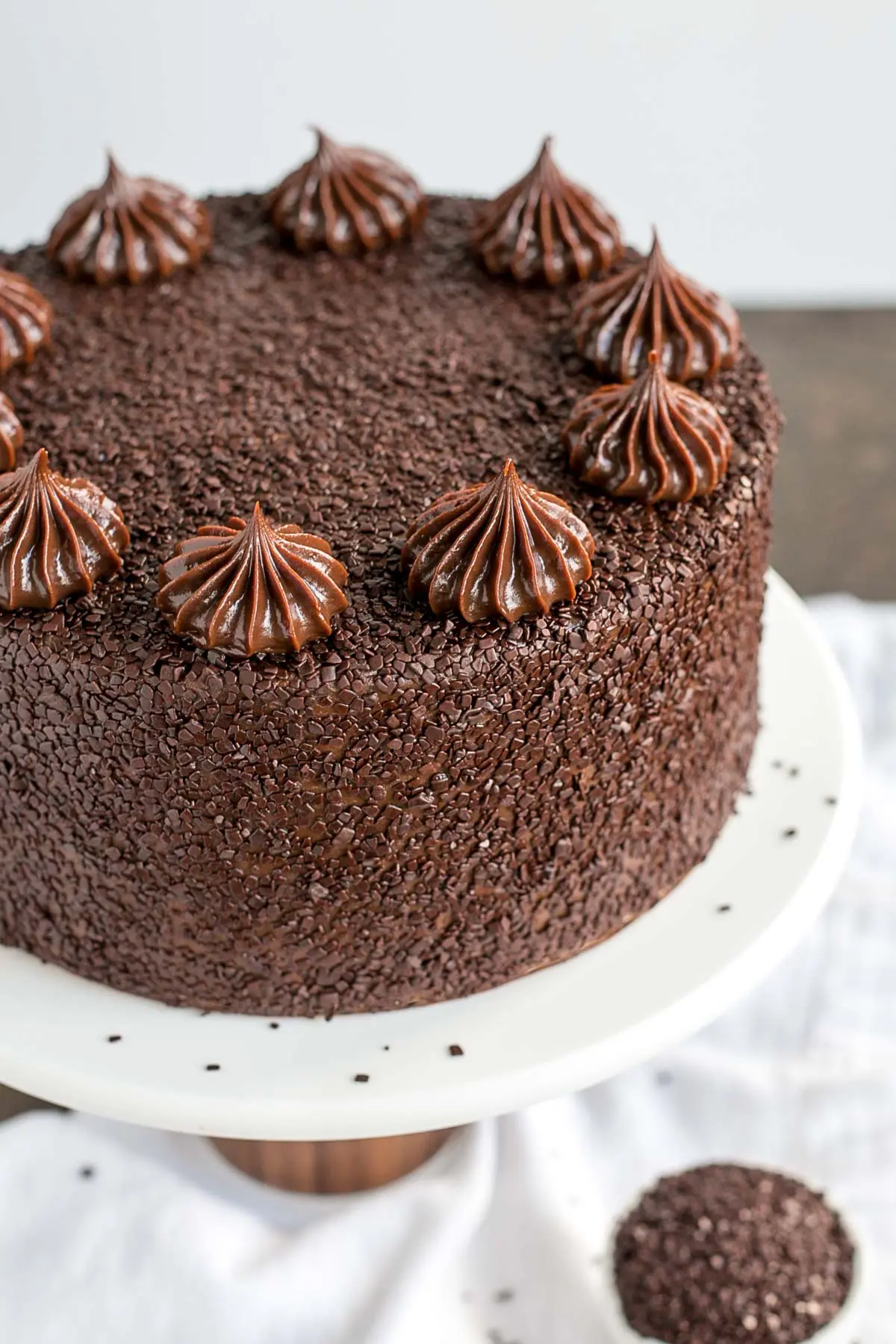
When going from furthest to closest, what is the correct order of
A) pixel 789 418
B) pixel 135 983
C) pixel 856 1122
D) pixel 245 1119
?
pixel 789 418
pixel 856 1122
pixel 135 983
pixel 245 1119

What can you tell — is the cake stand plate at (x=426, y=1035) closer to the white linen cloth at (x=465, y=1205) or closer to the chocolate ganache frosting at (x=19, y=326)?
the white linen cloth at (x=465, y=1205)

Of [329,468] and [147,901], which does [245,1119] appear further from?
[329,468]

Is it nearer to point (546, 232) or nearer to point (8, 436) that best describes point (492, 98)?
point (546, 232)

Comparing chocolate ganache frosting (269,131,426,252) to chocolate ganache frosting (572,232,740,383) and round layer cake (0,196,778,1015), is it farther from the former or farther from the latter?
chocolate ganache frosting (572,232,740,383)

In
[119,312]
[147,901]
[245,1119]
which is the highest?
[119,312]

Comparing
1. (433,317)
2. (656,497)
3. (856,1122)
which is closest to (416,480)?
(656,497)

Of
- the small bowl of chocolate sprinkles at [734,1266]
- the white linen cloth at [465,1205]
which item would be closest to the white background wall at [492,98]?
the white linen cloth at [465,1205]

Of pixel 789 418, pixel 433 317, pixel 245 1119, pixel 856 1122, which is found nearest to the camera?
pixel 245 1119
